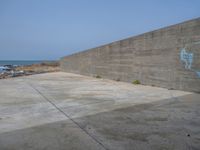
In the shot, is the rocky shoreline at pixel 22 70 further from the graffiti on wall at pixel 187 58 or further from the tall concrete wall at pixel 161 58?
the graffiti on wall at pixel 187 58

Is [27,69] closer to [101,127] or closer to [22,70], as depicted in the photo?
[22,70]

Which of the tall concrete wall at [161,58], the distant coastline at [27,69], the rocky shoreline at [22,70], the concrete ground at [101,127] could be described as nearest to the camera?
the concrete ground at [101,127]

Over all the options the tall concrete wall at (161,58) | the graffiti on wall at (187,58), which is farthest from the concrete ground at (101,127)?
the tall concrete wall at (161,58)

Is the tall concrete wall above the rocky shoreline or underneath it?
above

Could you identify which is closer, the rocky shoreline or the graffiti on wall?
the graffiti on wall

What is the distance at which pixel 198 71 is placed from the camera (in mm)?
6801

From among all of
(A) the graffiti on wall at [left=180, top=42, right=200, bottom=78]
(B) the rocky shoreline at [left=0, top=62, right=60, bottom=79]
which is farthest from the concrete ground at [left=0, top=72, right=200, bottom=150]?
(B) the rocky shoreline at [left=0, top=62, right=60, bottom=79]

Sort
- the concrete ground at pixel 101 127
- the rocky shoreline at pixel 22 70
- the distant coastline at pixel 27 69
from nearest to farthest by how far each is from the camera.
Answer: the concrete ground at pixel 101 127 < the rocky shoreline at pixel 22 70 < the distant coastline at pixel 27 69

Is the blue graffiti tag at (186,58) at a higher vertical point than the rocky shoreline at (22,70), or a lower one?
higher

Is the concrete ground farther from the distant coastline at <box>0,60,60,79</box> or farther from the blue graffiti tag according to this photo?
the distant coastline at <box>0,60,60,79</box>

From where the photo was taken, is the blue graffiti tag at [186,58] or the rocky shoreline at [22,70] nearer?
the blue graffiti tag at [186,58]

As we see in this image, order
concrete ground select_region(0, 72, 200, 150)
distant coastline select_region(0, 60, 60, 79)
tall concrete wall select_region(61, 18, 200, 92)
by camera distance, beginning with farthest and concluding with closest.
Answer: distant coastline select_region(0, 60, 60, 79)
tall concrete wall select_region(61, 18, 200, 92)
concrete ground select_region(0, 72, 200, 150)

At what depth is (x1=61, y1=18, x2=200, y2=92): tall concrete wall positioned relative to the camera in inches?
277

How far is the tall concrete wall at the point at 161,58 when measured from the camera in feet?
23.1
